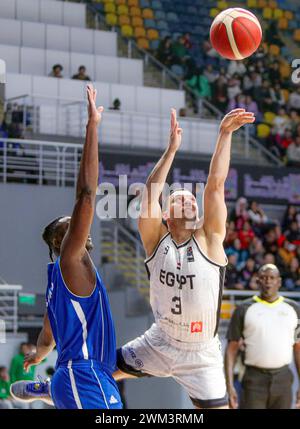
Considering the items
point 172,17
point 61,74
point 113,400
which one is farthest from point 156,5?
point 113,400

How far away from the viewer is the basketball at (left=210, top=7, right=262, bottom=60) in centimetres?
999

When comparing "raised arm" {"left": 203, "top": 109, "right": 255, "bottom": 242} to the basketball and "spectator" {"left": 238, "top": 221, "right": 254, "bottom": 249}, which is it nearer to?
the basketball

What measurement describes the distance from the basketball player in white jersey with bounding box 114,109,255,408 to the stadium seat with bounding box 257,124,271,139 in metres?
14.7

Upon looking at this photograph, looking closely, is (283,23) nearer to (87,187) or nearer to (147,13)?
(147,13)

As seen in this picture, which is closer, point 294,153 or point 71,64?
point 71,64

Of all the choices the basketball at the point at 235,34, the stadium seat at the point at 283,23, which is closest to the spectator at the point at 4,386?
the basketball at the point at 235,34

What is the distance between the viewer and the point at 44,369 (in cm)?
1551

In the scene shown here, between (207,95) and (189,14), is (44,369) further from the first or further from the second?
(189,14)

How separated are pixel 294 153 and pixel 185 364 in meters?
14.3

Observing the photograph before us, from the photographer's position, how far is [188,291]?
8.38 meters

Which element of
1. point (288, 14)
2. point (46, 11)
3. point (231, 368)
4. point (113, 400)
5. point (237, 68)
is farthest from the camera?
point (288, 14)

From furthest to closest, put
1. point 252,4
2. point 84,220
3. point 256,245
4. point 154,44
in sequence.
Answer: point 252,4 < point 154,44 < point 256,245 < point 84,220

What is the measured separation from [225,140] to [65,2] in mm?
14696
